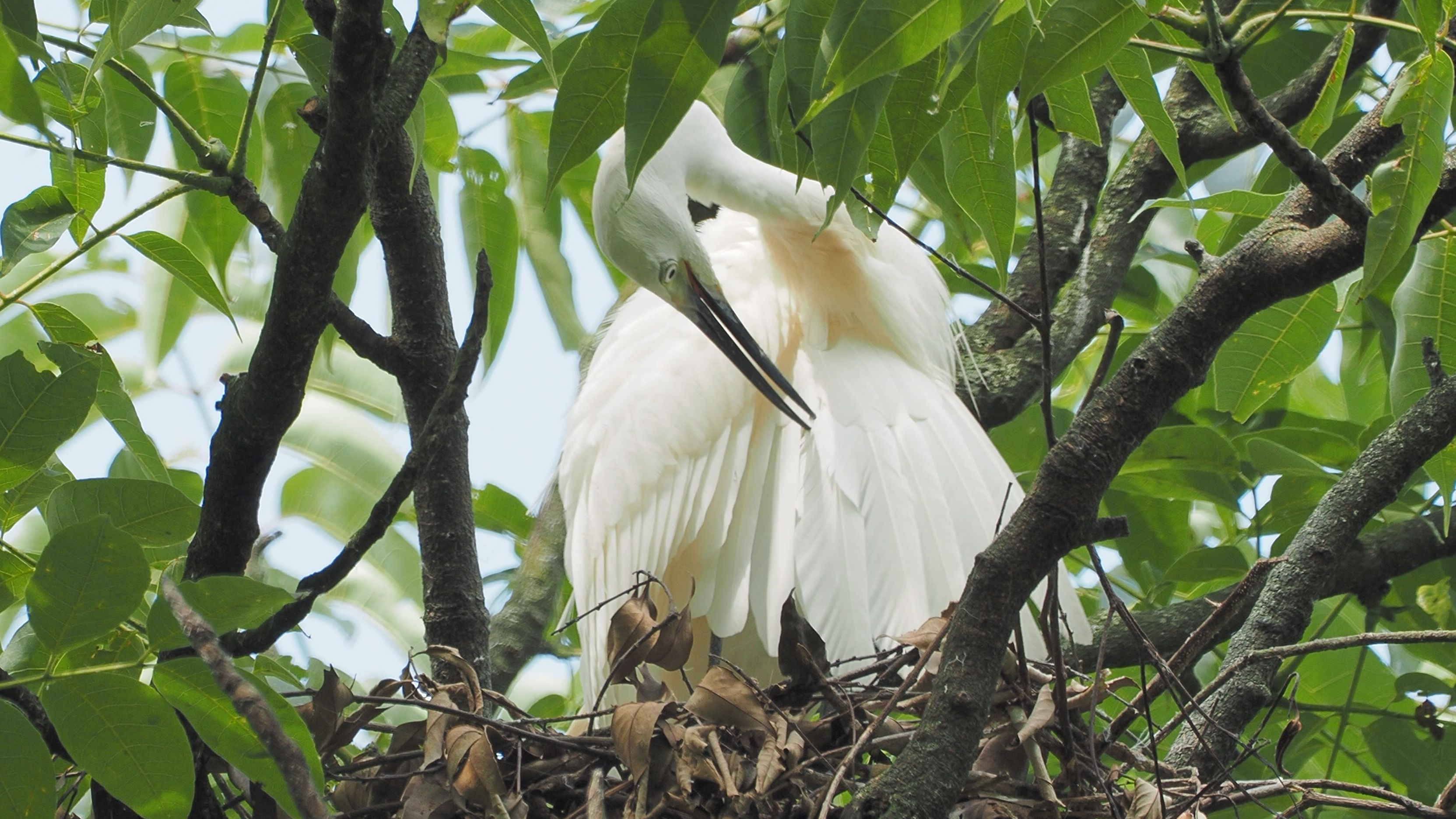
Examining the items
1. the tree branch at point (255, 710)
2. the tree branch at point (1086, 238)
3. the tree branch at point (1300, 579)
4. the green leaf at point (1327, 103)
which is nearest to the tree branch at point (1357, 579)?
the tree branch at point (1300, 579)

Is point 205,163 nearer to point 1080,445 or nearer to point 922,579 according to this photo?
point 1080,445

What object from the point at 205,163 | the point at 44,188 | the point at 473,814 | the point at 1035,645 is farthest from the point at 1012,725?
the point at 44,188

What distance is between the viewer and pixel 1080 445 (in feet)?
3.93

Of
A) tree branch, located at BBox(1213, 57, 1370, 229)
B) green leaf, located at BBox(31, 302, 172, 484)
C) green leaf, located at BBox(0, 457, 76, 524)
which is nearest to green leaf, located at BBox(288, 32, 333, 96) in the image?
green leaf, located at BBox(31, 302, 172, 484)

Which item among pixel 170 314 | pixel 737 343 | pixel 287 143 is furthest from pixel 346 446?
pixel 287 143

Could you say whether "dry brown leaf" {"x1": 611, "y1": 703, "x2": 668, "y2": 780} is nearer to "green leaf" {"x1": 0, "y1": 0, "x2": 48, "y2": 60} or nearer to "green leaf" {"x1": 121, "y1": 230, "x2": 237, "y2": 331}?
"green leaf" {"x1": 121, "y1": 230, "x2": 237, "y2": 331}

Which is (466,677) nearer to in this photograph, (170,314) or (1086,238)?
(170,314)

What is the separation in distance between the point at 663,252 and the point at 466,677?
1.23 m

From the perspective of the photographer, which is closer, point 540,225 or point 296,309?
point 296,309

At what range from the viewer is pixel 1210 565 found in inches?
87.7

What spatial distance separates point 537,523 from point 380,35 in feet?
6.24

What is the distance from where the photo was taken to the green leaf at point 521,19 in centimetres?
120

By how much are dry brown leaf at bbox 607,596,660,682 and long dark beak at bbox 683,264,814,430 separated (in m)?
0.82

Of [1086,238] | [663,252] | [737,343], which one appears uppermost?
[1086,238]
